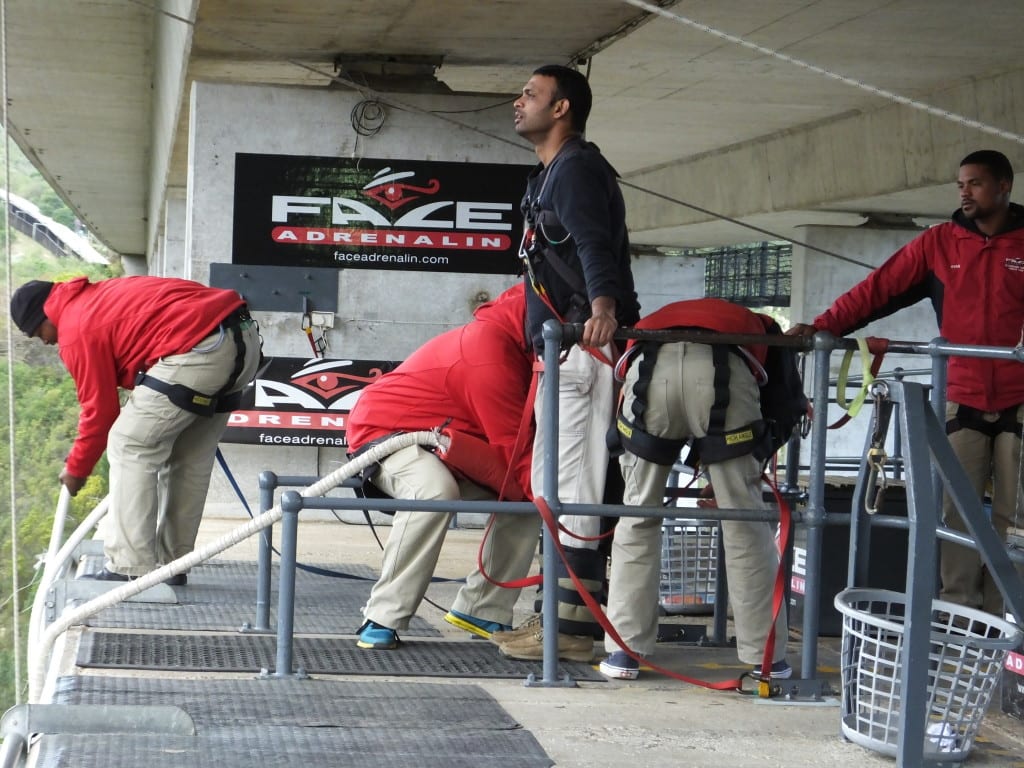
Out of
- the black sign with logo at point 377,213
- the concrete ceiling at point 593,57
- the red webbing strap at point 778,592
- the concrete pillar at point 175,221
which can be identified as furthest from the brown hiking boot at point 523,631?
the concrete pillar at point 175,221

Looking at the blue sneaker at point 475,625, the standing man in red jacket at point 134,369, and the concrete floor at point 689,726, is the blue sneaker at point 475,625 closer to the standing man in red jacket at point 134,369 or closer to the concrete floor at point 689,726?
the concrete floor at point 689,726

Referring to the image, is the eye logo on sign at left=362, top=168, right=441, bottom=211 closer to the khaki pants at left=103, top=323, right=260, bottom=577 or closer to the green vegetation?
the khaki pants at left=103, top=323, right=260, bottom=577

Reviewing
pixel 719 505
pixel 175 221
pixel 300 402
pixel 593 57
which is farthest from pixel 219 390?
pixel 175 221

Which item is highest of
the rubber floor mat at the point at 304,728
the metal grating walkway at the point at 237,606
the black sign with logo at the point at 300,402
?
the black sign with logo at the point at 300,402

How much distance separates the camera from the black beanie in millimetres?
5352

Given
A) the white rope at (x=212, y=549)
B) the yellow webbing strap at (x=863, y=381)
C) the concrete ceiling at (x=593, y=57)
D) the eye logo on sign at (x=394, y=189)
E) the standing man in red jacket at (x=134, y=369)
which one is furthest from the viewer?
the eye logo on sign at (x=394, y=189)

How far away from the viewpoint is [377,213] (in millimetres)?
8445

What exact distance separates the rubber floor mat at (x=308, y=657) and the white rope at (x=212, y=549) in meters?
0.11

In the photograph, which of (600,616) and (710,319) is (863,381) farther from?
(600,616)

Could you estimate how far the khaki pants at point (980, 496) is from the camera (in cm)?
498

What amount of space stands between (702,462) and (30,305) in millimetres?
2838

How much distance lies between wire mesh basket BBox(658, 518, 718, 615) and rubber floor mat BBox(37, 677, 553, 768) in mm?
1714

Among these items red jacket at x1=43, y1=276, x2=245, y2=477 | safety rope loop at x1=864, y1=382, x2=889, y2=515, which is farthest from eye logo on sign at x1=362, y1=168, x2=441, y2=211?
safety rope loop at x1=864, y1=382, x2=889, y2=515

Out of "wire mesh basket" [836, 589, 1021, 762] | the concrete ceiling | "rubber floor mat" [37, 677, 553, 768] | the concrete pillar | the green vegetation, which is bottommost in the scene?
the green vegetation
